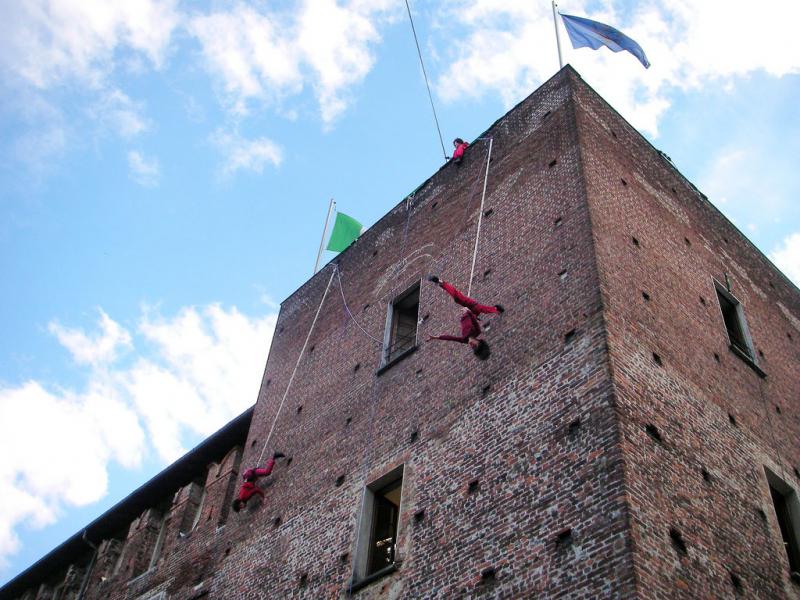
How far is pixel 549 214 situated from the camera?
12.9 m

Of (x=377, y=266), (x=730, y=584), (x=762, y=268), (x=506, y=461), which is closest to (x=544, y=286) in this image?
(x=506, y=461)

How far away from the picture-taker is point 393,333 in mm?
14766

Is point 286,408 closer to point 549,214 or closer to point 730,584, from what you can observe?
point 549,214

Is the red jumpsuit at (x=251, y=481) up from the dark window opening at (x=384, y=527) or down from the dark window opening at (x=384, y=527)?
up

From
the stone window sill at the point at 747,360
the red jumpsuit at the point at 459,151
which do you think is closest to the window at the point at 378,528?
the stone window sill at the point at 747,360

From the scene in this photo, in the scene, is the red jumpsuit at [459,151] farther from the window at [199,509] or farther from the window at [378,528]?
the window at [199,509]

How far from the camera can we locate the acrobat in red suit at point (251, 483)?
14.1 m

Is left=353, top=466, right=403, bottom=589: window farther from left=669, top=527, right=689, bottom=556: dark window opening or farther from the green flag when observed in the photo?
the green flag

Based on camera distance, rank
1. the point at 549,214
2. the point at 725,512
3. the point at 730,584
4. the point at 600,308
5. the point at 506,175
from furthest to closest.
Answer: the point at 506,175
the point at 549,214
the point at 600,308
the point at 725,512
the point at 730,584

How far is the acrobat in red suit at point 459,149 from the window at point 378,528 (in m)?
6.77

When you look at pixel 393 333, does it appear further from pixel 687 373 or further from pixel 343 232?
pixel 343 232

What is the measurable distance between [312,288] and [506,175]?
18.1 ft

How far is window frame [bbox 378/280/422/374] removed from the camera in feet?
44.7

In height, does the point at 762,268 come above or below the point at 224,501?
above
